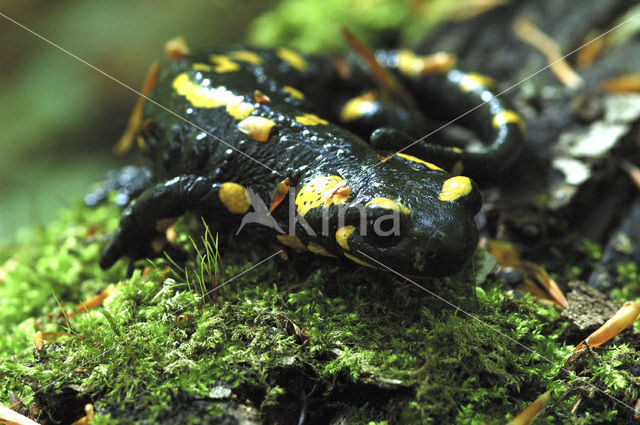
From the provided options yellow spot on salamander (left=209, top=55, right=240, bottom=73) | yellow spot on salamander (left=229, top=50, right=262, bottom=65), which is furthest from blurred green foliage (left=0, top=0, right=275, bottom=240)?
yellow spot on salamander (left=209, top=55, right=240, bottom=73)

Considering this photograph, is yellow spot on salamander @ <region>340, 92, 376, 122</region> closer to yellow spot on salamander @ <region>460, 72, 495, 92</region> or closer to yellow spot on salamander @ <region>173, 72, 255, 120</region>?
yellow spot on salamander @ <region>460, 72, 495, 92</region>

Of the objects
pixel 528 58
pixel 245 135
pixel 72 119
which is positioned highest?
pixel 528 58

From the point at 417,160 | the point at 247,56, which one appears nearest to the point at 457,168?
the point at 417,160

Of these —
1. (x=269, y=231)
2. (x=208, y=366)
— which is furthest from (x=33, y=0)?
(x=208, y=366)

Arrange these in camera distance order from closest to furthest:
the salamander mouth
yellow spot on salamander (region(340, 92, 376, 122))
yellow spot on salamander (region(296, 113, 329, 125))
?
1. the salamander mouth
2. yellow spot on salamander (region(296, 113, 329, 125))
3. yellow spot on salamander (region(340, 92, 376, 122))

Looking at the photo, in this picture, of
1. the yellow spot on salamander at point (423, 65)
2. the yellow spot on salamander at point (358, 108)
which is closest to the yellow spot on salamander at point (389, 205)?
the yellow spot on salamander at point (358, 108)

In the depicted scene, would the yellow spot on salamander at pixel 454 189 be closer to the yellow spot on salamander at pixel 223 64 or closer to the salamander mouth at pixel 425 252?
the salamander mouth at pixel 425 252

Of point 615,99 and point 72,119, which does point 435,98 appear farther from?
point 72,119
